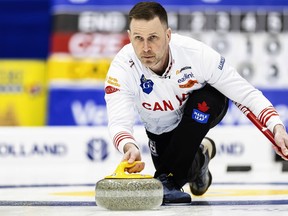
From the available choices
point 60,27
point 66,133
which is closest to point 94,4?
point 60,27

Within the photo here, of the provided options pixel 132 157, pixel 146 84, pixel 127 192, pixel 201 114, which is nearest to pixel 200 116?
pixel 201 114

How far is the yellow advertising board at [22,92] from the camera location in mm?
7863

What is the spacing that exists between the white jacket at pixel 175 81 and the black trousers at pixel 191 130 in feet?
0.15

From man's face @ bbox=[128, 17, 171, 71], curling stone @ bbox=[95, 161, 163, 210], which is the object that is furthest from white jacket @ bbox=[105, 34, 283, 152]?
curling stone @ bbox=[95, 161, 163, 210]

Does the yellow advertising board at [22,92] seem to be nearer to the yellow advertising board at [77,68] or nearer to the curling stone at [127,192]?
the yellow advertising board at [77,68]

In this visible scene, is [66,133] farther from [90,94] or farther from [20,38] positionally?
[20,38]

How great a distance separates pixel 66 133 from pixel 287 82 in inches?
86.9

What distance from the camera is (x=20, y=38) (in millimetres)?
8094

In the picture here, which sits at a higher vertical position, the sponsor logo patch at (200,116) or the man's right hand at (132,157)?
the sponsor logo patch at (200,116)

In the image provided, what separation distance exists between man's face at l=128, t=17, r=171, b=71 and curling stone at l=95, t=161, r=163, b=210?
0.45 m

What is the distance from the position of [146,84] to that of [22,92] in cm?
487

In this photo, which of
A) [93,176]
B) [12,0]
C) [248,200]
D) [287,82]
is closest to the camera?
[248,200]

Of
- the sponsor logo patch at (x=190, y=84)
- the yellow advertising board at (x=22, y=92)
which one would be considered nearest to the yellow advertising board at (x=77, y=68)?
the yellow advertising board at (x=22, y=92)

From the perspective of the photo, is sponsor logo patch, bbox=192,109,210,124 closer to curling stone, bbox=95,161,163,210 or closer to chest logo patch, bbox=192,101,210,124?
chest logo patch, bbox=192,101,210,124
